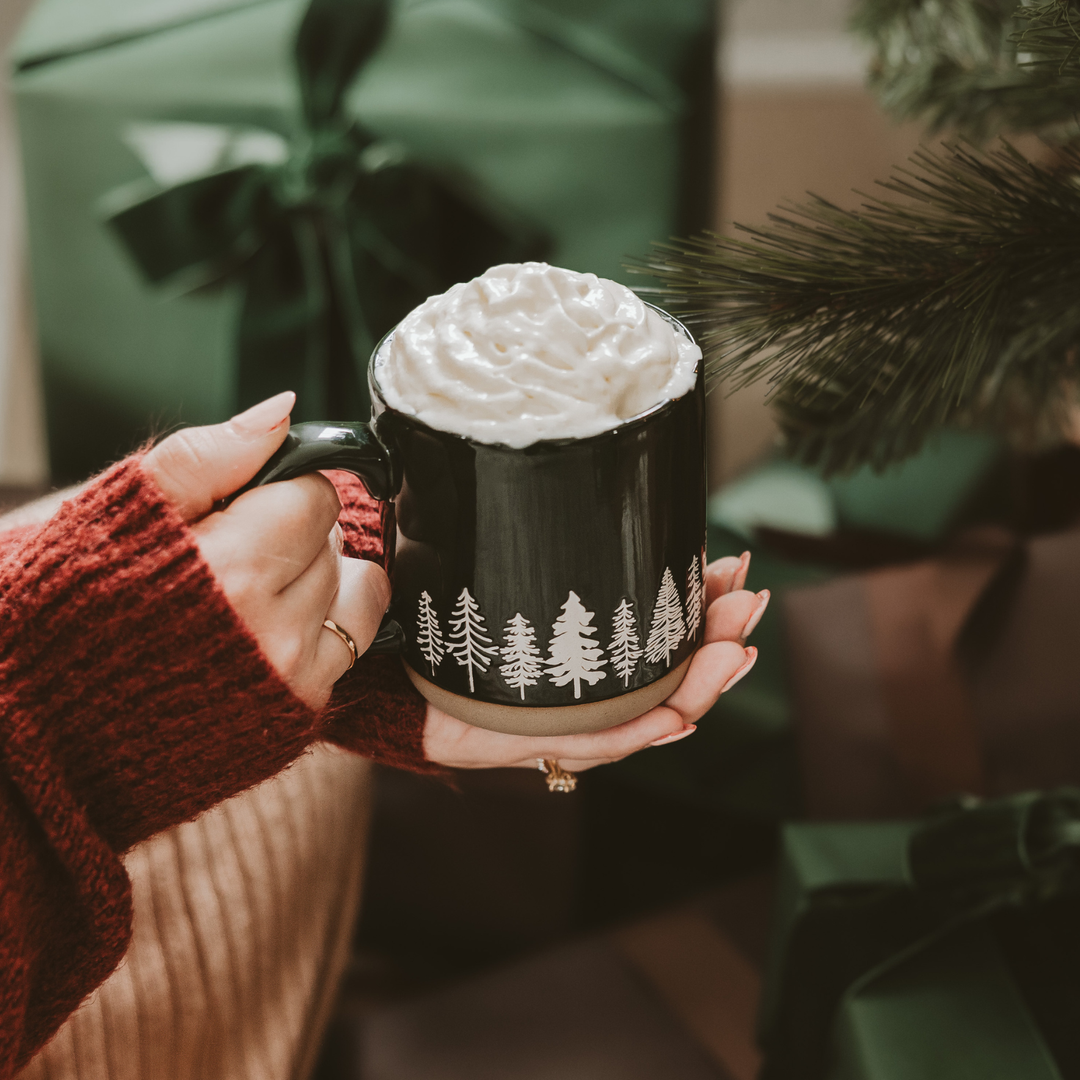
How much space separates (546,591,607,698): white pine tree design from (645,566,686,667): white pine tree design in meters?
0.02

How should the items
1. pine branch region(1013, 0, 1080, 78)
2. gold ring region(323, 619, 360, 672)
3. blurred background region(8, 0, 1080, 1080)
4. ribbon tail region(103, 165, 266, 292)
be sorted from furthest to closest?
ribbon tail region(103, 165, 266, 292) → blurred background region(8, 0, 1080, 1080) → gold ring region(323, 619, 360, 672) → pine branch region(1013, 0, 1080, 78)

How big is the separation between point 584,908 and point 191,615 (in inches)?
27.8

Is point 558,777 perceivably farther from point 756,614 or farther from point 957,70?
point 957,70

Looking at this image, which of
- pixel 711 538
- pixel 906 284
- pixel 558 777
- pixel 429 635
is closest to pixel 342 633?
pixel 429 635

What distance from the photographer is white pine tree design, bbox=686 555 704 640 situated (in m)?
0.44

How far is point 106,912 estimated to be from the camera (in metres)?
0.43

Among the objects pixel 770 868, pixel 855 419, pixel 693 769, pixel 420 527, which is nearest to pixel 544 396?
pixel 420 527

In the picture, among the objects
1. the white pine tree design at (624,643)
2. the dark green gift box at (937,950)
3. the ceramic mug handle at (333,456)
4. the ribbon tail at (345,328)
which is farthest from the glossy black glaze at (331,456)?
the ribbon tail at (345,328)

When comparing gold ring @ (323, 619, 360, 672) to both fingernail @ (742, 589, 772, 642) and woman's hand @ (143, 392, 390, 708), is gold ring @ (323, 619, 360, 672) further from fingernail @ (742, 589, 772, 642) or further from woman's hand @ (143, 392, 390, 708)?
fingernail @ (742, 589, 772, 642)

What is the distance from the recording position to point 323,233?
898mm

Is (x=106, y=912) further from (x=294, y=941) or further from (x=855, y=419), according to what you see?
(x=855, y=419)

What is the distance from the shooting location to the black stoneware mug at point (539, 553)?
0.39m

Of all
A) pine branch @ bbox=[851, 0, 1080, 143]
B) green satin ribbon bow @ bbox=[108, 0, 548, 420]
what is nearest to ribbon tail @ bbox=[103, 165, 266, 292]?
green satin ribbon bow @ bbox=[108, 0, 548, 420]

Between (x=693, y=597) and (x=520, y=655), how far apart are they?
8 centimetres
